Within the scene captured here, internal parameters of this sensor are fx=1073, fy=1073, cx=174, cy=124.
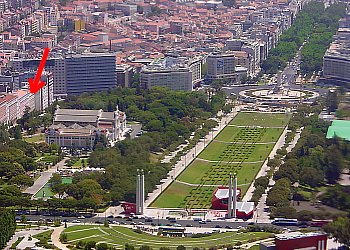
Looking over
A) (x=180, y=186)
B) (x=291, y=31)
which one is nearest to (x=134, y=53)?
(x=291, y=31)

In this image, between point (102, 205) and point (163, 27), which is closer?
point (102, 205)

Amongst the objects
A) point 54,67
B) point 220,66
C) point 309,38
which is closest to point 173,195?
point 54,67

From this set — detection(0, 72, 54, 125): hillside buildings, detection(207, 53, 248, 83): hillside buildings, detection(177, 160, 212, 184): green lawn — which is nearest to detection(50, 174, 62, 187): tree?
detection(177, 160, 212, 184): green lawn

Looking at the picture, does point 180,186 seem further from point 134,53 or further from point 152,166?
point 134,53

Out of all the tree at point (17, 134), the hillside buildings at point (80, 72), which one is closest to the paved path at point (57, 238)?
the tree at point (17, 134)

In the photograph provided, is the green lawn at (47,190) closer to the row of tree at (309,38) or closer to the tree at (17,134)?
the tree at (17,134)

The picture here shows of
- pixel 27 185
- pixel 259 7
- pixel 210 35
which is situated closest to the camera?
pixel 27 185

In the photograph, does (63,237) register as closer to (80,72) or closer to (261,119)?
(261,119)

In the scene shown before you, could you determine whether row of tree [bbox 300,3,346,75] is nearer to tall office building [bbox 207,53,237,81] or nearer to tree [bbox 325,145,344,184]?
tall office building [bbox 207,53,237,81]
